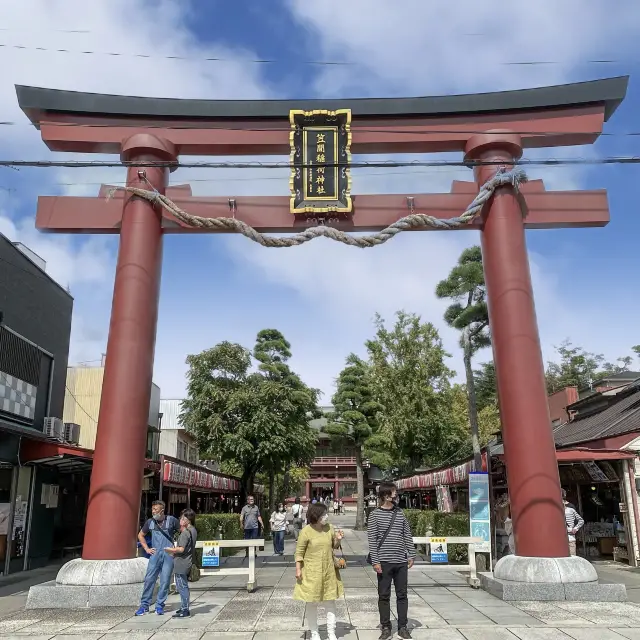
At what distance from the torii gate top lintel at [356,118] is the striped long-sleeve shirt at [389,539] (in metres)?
7.47

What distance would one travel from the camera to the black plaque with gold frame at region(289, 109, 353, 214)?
459 inches

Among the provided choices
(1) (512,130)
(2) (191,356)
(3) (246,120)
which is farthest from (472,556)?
(2) (191,356)

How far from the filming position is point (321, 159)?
11758 millimetres

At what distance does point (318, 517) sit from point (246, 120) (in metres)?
8.22

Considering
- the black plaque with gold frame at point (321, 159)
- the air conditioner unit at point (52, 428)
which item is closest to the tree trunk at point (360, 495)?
the air conditioner unit at point (52, 428)

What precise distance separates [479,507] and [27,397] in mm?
11899

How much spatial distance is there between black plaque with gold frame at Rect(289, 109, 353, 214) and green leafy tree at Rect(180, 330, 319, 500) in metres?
15.6

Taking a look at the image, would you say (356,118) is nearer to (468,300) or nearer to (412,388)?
(468,300)

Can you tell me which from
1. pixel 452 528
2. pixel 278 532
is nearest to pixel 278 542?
pixel 278 532

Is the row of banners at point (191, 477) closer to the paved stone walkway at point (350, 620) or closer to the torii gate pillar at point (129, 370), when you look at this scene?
the torii gate pillar at point (129, 370)

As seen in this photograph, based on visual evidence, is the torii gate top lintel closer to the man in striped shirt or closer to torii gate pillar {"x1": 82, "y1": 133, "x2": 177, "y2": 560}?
torii gate pillar {"x1": 82, "y1": 133, "x2": 177, "y2": 560}

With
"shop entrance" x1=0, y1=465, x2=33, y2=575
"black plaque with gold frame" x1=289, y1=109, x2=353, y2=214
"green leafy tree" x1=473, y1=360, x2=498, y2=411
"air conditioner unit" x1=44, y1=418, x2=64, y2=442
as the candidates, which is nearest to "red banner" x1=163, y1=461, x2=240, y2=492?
"shop entrance" x1=0, y1=465, x2=33, y2=575

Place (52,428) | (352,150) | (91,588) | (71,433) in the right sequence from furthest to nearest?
(71,433), (52,428), (352,150), (91,588)

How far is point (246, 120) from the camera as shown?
1222cm
